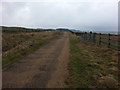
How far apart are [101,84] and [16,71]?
400cm

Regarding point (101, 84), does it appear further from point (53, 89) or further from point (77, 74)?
point (53, 89)

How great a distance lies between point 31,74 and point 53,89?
2165mm

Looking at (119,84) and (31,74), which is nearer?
(119,84)

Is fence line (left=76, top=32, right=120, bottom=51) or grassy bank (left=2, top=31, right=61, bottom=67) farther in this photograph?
fence line (left=76, top=32, right=120, bottom=51)

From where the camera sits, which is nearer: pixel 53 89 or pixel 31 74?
pixel 53 89

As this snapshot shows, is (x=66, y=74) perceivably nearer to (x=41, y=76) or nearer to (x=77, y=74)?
(x=77, y=74)

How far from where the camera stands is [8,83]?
6.57m

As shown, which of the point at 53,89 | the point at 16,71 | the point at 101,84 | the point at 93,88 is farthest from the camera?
the point at 16,71

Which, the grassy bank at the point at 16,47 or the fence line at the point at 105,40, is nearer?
the grassy bank at the point at 16,47

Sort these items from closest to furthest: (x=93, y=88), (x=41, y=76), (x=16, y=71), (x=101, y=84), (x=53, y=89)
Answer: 1. (x=53, y=89)
2. (x=93, y=88)
3. (x=101, y=84)
4. (x=41, y=76)
5. (x=16, y=71)

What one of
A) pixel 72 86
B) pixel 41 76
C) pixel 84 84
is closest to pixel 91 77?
pixel 84 84

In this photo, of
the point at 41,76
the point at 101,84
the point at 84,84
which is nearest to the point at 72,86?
the point at 84,84

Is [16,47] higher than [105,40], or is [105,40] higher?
[105,40]

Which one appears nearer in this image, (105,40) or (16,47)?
(16,47)
